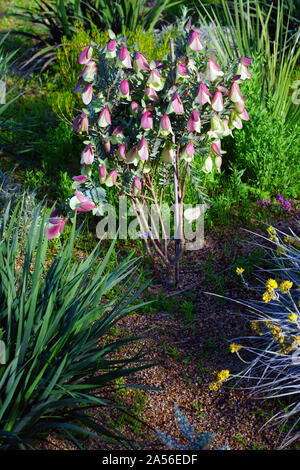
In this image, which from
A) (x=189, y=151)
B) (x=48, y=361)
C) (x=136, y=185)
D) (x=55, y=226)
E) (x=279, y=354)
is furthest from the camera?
(x=55, y=226)

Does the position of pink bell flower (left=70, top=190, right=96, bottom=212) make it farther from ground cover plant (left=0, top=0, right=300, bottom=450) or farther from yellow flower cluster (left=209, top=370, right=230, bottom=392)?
yellow flower cluster (left=209, top=370, right=230, bottom=392)

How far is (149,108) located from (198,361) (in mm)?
1279

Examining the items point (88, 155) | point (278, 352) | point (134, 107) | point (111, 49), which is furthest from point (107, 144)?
point (278, 352)

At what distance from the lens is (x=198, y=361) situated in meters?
2.45

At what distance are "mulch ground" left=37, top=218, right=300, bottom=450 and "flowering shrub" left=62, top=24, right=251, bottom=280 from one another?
66 cm

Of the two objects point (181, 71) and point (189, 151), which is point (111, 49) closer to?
point (181, 71)

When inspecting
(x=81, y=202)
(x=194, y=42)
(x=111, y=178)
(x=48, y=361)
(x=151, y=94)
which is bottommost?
(x=48, y=361)

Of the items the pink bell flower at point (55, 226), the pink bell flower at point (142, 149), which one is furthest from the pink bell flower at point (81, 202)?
the pink bell flower at point (142, 149)

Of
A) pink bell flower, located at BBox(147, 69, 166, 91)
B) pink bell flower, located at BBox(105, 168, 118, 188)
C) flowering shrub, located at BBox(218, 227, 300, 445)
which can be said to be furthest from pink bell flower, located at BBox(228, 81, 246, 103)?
flowering shrub, located at BBox(218, 227, 300, 445)

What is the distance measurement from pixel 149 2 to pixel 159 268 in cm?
407

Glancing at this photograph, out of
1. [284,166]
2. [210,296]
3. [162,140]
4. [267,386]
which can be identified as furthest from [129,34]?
[267,386]

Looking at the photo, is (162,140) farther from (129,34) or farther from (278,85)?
(129,34)

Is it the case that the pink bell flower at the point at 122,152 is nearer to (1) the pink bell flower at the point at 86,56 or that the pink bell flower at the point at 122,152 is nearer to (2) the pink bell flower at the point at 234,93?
(1) the pink bell flower at the point at 86,56
